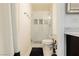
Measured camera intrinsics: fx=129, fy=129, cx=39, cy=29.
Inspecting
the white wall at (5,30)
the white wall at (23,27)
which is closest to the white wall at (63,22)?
the white wall at (23,27)

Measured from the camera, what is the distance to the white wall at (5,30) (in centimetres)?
122

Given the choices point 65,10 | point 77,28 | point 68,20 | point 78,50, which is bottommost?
point 78,50

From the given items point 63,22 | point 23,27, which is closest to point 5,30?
point 63,22

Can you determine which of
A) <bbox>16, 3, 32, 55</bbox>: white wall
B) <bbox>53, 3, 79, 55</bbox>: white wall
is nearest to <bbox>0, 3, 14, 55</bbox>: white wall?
<bbox>16, 3, 32, 55</bbox>: white wall

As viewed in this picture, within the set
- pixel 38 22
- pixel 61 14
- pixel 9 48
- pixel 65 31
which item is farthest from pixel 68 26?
pixel 38 22

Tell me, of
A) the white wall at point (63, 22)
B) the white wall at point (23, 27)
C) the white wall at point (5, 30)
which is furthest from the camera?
the white wall at point (23, 27)

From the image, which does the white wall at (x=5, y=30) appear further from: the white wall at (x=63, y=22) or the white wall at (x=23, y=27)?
the white wall at (x=63, y=22)

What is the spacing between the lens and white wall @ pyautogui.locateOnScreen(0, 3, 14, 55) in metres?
1.22

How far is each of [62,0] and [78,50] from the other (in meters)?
1.34

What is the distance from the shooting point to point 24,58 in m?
0.42

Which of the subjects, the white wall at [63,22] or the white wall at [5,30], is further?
the white wall at [63,22]

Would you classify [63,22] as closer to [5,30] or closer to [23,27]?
[23,27]

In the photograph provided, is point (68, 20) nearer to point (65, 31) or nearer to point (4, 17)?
point (65, 31)

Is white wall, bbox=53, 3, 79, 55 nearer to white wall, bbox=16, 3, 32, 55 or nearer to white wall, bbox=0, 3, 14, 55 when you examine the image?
white wall, bbox=16, 3, 32, 55
